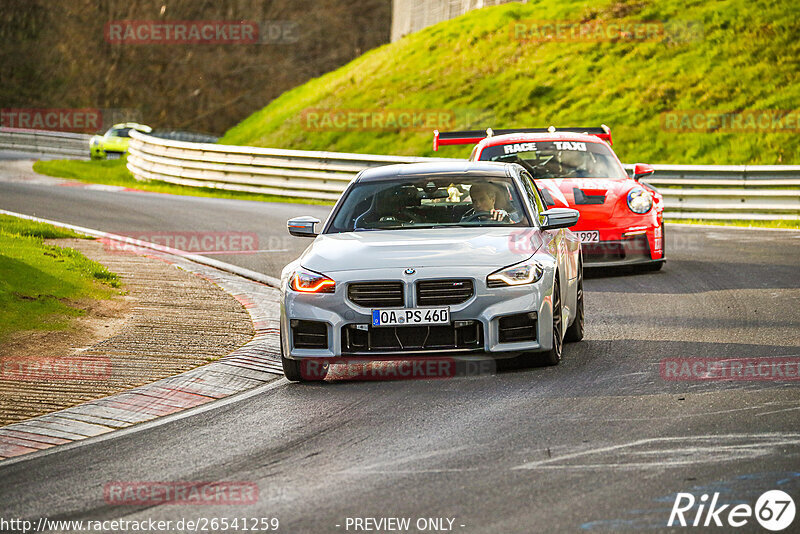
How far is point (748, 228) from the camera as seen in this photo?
19906 mm

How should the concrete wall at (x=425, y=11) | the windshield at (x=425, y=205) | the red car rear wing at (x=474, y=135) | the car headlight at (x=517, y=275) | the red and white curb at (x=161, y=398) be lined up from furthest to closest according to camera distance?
the concrete wall at (x=425, y=11) → the red car rear wing at (x=474, y=135) → the windshield at (x=425, y=205) → the car headlight at (x=517, y=275) → the red and white curb at (x=161, y=398)

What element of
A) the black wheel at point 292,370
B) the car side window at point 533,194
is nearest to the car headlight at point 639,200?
the car side window at point 533,194

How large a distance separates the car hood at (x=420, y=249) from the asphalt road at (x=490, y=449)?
0.83 meters

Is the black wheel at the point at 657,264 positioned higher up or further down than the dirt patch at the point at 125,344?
higher up

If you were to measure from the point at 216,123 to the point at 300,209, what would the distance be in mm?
44325

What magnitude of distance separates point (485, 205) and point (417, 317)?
5.36 ft

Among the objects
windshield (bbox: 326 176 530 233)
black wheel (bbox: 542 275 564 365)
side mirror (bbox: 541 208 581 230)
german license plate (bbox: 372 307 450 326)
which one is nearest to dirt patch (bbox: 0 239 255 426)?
windshield (bbox: 326 176 530 233)

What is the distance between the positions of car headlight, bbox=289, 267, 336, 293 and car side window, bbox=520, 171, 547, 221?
213cm

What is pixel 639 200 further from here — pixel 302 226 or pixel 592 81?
pixel 592 81

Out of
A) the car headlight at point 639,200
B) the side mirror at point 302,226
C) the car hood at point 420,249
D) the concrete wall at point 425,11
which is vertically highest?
the concrete wall at point 425,11

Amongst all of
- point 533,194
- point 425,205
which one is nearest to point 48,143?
point 533,194

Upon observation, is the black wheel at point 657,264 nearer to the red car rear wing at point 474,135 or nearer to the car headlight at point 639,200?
the car headlight at point 639,200

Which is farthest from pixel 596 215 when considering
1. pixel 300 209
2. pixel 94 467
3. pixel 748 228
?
pixel 300 209

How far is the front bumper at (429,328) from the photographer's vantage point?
8227 mm
